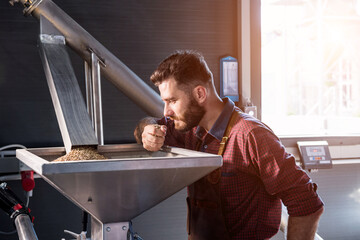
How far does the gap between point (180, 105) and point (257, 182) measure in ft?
1.21

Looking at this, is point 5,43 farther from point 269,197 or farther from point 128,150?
point 269,197

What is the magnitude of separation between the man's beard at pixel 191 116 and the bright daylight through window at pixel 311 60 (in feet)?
3.92

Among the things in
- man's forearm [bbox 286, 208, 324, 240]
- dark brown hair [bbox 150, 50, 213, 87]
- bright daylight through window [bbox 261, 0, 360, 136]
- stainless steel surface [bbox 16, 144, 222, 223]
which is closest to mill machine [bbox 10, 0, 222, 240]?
stainless steel surface [bbox 16, 144, 222, 223]

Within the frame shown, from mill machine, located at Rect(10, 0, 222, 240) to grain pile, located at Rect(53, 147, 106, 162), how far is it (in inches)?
0.7

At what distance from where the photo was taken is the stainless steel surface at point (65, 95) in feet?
3.79

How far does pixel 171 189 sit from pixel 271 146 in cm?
36

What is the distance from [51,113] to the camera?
2.13 m

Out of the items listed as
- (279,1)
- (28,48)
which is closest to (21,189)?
(28,48)

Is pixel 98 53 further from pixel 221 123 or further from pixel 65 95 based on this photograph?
pixel 221 123

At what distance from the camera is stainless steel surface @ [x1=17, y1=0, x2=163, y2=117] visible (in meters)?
1.61

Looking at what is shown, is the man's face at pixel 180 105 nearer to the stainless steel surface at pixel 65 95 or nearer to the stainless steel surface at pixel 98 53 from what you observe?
the stainless steel surface at pixel 65 95

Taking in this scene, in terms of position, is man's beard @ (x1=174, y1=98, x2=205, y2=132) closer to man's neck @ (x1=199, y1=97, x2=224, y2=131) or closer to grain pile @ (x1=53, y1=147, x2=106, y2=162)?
man's neck @ (x1=199, y1=97, x2=224, y2=131)

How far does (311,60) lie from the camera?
468 cm

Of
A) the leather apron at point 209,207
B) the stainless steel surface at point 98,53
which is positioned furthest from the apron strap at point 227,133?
the stainless steel surface at point 98,53
